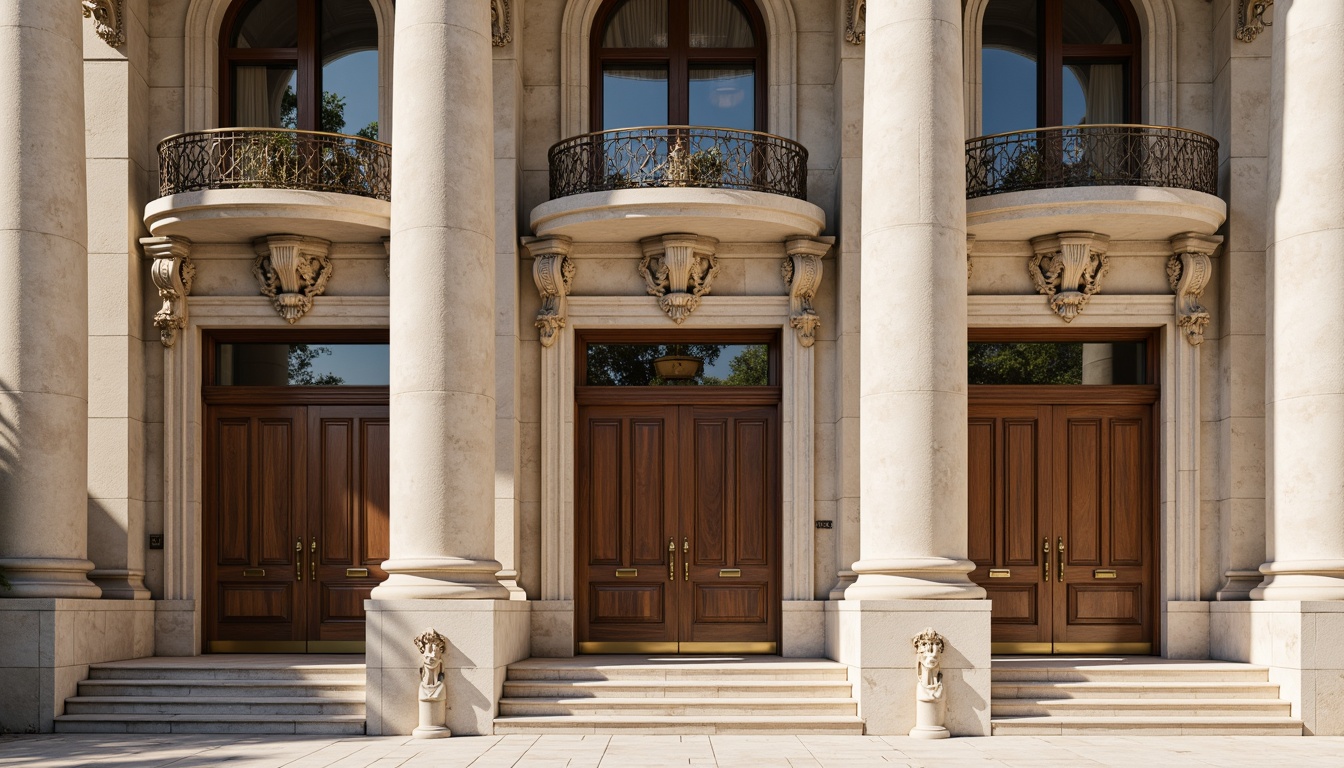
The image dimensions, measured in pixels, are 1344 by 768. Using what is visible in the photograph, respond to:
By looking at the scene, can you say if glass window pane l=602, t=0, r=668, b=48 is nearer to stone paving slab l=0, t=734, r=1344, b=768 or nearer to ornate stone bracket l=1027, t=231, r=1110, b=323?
ornate stone bracket l=1027, t=231, r=1110, b=323

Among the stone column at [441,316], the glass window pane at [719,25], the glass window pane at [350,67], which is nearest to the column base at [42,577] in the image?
the stone column at [441,316]

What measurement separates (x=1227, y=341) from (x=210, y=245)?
1342 cm

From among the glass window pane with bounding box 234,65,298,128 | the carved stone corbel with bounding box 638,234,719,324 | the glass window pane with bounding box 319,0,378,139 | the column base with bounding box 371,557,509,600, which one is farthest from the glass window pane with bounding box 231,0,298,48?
the column base with bounding box 371,557,509,600

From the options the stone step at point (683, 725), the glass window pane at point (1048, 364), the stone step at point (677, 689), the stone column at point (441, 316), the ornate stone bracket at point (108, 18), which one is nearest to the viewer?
the stone step at point (683, 725)

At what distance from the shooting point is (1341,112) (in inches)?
594

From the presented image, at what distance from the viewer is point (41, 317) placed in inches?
599

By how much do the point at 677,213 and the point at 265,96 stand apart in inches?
246

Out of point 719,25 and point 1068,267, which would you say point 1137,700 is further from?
point 719,25

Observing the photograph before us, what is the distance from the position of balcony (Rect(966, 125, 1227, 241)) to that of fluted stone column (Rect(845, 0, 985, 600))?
8.45 ft

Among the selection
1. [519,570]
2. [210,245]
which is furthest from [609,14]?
[519,570]

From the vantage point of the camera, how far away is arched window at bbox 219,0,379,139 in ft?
60.7

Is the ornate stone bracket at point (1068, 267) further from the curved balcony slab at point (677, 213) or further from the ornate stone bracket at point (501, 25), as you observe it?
the ornate stone bracket at point (501, 25)

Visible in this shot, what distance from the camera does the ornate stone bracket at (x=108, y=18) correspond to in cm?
1738

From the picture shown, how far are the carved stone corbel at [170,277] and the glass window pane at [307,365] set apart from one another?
88 centimetres
